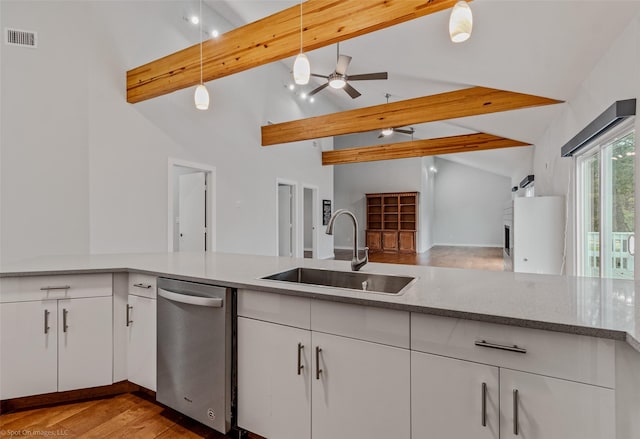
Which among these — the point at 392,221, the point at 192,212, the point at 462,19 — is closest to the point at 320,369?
the point at 462,19

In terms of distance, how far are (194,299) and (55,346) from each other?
1.07m

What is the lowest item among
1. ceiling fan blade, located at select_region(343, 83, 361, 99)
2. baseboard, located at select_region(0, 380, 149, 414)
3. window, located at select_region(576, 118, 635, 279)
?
baseboard, located at select_region(0, 380, 149, 414)

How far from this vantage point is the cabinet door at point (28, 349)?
1.95m

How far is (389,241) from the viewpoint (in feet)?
36.4

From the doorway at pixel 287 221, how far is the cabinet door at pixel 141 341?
528 cm

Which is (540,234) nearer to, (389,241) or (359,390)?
(359,390)

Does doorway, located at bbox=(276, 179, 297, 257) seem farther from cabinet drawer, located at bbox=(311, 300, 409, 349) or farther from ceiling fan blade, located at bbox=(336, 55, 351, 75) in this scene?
cabinet drawer, located at bbox=(311, 300, 409, 349)

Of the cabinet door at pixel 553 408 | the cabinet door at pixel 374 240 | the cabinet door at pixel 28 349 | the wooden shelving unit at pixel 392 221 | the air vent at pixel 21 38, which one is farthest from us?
the cabinet door at pixel 374 240

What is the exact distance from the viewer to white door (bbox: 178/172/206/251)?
5105 mm

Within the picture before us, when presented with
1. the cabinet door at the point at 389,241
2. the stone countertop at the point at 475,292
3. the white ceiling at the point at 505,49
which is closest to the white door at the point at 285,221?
the white ceiling at the point at 505,49

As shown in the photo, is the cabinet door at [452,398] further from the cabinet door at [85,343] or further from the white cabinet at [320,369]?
the cabinet door at [85,343]

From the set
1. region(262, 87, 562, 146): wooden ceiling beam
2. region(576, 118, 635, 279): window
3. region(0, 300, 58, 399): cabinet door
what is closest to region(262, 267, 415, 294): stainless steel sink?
region(0, 300, 58, 399): cabinet door

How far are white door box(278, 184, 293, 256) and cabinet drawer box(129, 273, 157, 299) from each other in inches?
207

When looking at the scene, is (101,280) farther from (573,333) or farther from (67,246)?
(573,333)
